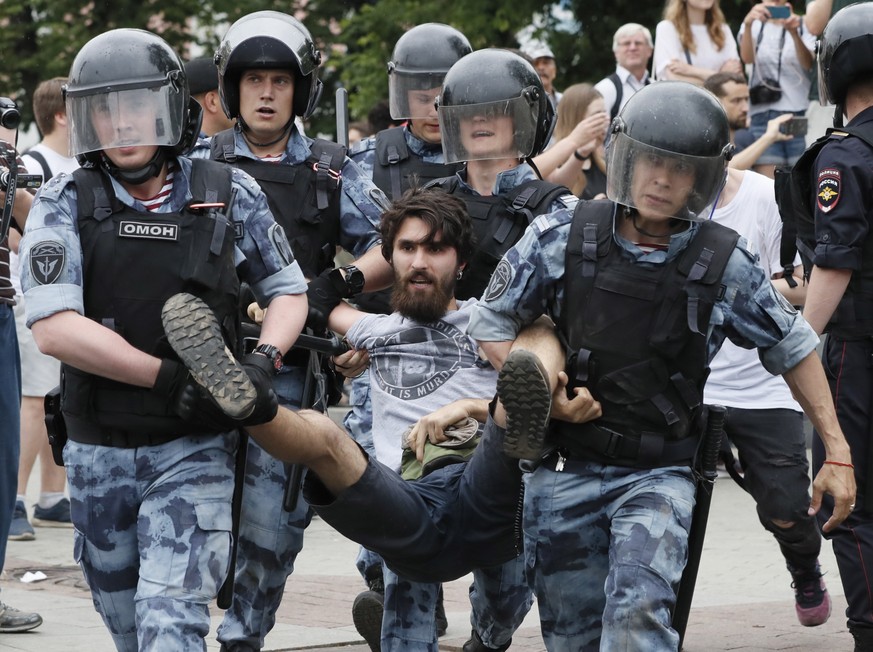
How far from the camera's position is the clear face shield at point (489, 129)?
5742 mm

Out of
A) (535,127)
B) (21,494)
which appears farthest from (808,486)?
(21,494)

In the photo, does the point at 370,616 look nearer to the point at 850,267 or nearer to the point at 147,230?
the point at 147,230

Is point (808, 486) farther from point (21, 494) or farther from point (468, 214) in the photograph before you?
point (21, 494)

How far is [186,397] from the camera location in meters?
4.29

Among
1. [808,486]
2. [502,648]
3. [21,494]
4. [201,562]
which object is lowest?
[21,494]

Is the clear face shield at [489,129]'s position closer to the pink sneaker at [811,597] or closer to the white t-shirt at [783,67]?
the pink sneaker at [811,597]

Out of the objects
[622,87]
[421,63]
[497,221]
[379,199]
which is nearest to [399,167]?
[421,63]

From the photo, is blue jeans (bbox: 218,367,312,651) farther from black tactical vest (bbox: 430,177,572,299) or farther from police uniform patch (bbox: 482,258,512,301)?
police uniform patch (bbox: 482,258,512,301)

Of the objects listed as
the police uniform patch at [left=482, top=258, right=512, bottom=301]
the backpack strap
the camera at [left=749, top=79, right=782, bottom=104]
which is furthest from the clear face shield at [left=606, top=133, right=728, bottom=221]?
the camera at [left=749, top=79, right=782, bottom=104]

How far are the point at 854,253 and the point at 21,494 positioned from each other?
5256 mm

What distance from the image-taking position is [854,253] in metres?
5.52

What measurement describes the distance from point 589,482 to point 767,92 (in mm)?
7401

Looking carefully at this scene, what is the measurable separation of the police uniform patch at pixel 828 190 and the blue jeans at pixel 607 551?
1.51 m

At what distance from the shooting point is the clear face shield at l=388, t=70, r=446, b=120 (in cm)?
666
